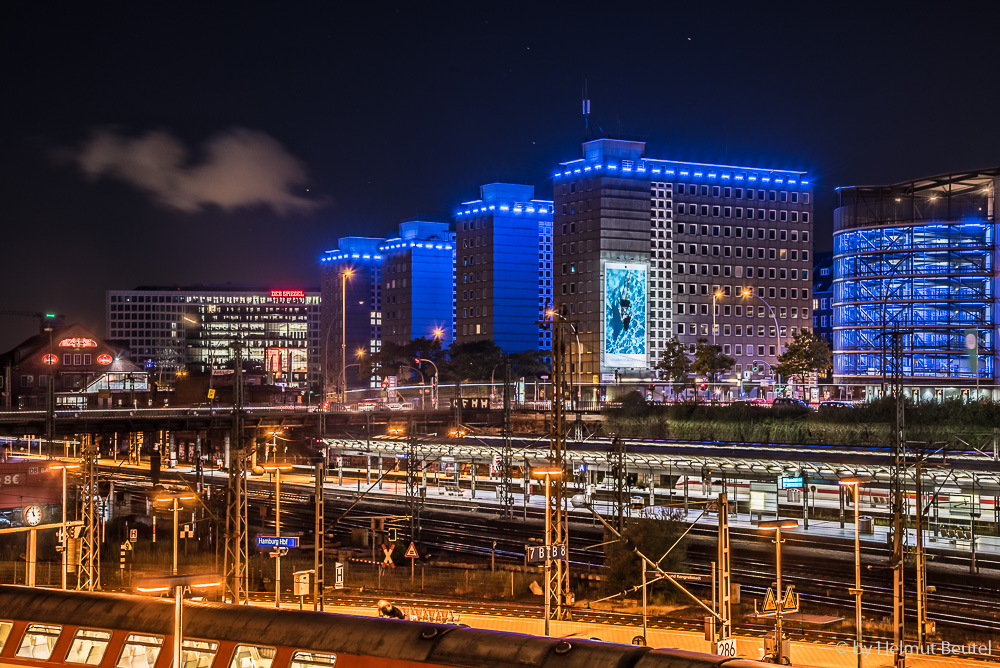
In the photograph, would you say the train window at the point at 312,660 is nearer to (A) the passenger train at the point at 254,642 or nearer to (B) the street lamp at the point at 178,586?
(A) the passenger train at the point at 254,642

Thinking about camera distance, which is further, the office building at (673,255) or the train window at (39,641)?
the office building at (673,255)

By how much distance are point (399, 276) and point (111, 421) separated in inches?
5086

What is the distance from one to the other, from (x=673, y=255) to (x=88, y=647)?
131m

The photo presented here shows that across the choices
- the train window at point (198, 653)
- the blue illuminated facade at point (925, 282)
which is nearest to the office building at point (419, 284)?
the blue illuminated facade at point (925, 282)

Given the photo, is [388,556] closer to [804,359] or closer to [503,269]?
[804,359]

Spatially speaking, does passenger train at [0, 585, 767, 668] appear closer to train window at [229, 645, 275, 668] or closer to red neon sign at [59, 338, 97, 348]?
train window at [229, 645, 275, 668]

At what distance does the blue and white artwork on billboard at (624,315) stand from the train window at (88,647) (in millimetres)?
121507

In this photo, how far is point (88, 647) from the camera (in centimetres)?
1702

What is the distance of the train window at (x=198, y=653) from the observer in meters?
16.0

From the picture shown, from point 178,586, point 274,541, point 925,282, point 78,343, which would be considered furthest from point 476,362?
point 178,586

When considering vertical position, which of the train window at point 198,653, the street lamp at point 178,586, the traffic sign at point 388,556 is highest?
the street lamp at point 178,586

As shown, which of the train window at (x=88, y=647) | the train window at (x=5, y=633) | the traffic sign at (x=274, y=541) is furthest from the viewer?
the traffic sign at (x=274, y=541)

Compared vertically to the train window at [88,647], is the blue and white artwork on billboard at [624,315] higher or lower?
higher

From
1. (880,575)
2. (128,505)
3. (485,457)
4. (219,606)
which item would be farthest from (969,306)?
(219,606)
